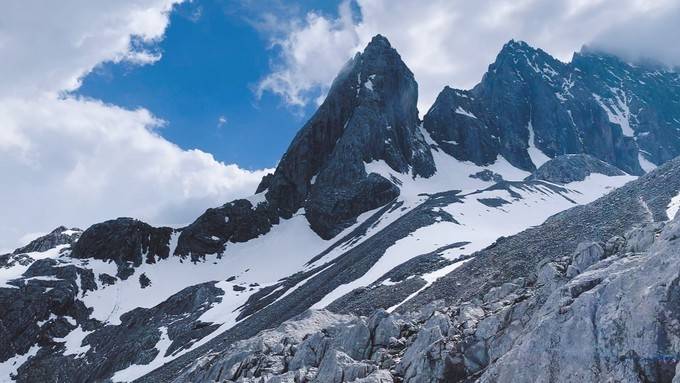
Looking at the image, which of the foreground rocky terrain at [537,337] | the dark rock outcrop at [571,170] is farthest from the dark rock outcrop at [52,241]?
the dark rock outcrop at [571,170]

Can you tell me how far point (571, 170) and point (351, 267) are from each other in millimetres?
113630

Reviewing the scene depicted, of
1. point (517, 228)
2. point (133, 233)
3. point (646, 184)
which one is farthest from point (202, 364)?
point (133, 233)

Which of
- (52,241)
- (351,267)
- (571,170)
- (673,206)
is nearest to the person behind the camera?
(673,206)

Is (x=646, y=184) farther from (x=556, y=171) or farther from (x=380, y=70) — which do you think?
(x=380, y=70)

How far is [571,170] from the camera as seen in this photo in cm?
16488

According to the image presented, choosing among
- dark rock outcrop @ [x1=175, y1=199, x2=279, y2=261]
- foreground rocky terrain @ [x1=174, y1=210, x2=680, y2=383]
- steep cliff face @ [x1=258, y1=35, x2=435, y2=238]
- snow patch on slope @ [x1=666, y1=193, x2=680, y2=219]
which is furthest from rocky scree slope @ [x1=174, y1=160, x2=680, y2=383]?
dark rock outcrop @ [x1=175, y1=199, x2=279, y2=261]

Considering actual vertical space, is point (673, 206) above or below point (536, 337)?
below

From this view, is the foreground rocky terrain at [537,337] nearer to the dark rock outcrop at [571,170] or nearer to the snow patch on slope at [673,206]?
the snow patch on slope at [673,206]

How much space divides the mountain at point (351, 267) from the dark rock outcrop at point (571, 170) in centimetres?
81

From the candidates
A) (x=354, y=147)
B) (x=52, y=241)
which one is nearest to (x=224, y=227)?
(x=354, y=147)

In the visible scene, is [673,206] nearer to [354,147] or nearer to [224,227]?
[354,147]

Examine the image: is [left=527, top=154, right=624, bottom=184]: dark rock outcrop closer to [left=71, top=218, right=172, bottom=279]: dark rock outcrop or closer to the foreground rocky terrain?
[left=71, top=218, right=172, bottom=279]: dark rock outcrop

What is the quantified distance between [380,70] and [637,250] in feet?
522

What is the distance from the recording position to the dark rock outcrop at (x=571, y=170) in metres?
163
